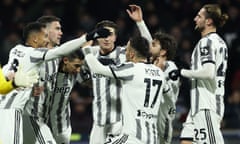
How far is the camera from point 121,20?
1638 centimetres

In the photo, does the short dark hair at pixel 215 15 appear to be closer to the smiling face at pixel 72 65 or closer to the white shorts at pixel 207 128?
the white shorts at pixel 207 128

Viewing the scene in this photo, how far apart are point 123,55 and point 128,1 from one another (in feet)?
20.4

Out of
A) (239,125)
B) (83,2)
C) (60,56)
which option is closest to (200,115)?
(60,56)

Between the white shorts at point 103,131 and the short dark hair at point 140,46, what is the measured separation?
150cm

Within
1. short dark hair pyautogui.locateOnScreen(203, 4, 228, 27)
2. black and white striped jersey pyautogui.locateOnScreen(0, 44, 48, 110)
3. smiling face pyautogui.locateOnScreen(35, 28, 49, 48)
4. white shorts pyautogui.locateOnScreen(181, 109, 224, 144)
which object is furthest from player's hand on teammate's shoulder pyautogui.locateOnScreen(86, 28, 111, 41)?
white shorts pyautogui.locateOnScreen(181, 109, 224, 144)

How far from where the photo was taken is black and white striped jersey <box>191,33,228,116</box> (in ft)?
33.9

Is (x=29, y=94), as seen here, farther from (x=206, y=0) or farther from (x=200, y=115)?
(x=206, y=0)

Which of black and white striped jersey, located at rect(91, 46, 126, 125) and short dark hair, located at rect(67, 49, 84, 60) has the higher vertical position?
short dark hair, located at rect(67, 49, 84, 60)

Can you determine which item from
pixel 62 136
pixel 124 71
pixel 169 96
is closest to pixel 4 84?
pixel 124 71

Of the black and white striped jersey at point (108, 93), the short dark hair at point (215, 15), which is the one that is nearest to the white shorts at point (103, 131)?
the black and white striped jersey at point (108, 93)

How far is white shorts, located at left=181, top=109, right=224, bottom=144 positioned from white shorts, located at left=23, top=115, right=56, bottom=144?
5.55 ft

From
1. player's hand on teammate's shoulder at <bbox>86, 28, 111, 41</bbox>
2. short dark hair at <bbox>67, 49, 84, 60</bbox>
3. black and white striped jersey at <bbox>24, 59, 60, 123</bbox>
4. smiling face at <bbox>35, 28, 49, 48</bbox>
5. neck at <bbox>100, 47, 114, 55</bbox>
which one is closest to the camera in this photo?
player's hand on teammate's shoulder at <bbox>86, 28, 111, 41</bbox>

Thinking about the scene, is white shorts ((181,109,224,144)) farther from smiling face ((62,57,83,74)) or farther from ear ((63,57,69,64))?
ear ((63,57,69,64))

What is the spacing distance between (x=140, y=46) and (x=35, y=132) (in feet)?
5.39
